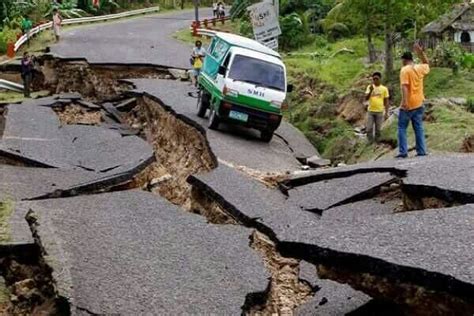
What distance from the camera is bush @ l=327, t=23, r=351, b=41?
3269cm

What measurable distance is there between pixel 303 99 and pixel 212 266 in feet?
46.4

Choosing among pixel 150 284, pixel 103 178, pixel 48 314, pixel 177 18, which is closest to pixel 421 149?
pixel 103 178

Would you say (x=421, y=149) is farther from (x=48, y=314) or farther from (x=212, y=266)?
(x=48, y=314)

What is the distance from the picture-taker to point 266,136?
16.8 metres

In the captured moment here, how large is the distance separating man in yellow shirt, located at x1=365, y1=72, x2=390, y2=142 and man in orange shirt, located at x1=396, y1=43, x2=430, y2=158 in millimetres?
2615

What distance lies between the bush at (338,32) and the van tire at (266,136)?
55.4ft

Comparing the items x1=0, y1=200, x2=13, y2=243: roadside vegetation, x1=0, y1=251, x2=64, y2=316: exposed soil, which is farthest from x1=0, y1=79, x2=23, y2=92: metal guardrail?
x1=0, y1=251, x2=64, y2=316: exposed soil

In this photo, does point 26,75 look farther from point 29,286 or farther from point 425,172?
point 29,286

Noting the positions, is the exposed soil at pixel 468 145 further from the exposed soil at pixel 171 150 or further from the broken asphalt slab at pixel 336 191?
the exposed soil at pixel 171 150

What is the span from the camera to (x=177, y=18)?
4594 centimetres

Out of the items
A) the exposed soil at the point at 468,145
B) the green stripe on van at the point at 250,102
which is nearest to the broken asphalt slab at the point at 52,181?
the green stripe on van at the point at 250,102

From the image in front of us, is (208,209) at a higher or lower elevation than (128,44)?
higher

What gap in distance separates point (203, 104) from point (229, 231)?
8.18 meters

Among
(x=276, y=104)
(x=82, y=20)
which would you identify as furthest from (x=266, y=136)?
(x=82, y=20)
